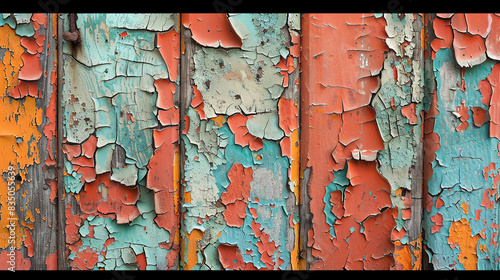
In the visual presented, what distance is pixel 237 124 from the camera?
2.64 feet

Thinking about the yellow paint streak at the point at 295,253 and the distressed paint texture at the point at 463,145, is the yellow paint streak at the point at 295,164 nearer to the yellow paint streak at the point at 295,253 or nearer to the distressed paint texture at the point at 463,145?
the yellow paint streak at the point at 295,253

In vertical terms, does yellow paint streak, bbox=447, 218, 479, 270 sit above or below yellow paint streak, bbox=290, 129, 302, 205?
below

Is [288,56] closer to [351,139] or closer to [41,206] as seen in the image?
[351,139]

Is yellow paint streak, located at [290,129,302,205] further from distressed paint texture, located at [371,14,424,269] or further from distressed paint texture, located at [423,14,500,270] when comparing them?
distressed paint texture, located at [423,14,500,270]

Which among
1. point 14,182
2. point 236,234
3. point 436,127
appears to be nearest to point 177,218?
point 236,234

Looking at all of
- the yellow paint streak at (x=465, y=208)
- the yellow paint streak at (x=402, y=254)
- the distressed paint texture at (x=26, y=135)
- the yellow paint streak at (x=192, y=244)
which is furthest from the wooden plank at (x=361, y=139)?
the distressed paint texture at (x=26, y=135)

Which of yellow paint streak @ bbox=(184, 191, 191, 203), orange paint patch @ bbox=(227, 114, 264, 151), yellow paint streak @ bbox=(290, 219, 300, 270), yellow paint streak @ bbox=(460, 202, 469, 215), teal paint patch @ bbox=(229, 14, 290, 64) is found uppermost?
teal paint patch @ bbox=(229, 14, 290, 64)

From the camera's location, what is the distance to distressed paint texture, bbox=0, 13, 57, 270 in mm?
797

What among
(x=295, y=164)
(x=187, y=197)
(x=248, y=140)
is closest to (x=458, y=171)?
(x=295, y=164)

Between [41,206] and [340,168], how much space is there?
0.83 meters

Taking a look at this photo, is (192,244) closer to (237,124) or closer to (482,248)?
(237,124)

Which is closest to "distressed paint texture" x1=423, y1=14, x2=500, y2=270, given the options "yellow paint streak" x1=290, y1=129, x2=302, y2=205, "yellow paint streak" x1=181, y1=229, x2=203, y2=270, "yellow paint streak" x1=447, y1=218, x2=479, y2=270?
"yellow paint streak" x1=447, y1=218, x2=479, y2=270

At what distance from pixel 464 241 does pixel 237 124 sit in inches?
27.3

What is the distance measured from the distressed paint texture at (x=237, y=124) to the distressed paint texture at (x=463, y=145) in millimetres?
376
